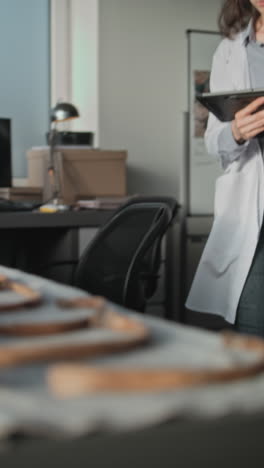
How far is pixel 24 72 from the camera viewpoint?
411cm

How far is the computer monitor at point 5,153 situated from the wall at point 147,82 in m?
0.82

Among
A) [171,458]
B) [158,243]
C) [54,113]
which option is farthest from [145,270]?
[171,458]

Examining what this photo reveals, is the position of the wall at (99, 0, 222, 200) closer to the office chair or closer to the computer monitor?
the computer monitor

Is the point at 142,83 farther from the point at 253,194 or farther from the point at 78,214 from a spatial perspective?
the point at 253,194

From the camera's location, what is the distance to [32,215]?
9.09ft

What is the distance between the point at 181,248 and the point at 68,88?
3.96 ft

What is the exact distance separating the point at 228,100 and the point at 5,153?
1880mm

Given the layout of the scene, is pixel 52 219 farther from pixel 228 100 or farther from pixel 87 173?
pixel 228 100

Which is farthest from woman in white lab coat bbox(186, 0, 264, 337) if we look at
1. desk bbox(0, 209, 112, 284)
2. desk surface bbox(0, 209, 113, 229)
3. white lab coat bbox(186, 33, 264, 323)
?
desk surface bbox(0, 209, 113, 229)

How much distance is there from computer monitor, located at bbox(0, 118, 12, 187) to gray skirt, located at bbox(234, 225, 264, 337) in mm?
1820

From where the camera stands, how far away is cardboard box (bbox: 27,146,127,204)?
340 centimetres

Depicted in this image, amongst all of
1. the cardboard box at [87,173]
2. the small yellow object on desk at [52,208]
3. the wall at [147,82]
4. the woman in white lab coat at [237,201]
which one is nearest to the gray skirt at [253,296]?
the woman in white lab coat at [237,201]

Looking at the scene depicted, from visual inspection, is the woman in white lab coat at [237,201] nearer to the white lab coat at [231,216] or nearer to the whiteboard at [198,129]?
the white lab coat at [231,216]

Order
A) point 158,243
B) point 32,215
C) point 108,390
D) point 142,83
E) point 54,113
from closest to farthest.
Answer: point 108,390
point 158,243
point 32,215
point 54,113
point 142,83
